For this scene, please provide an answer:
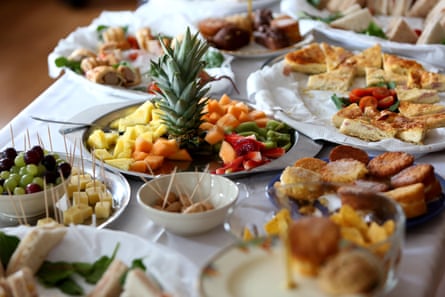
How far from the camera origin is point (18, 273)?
1173mm

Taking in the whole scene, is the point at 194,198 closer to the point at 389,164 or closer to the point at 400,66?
the point at 389,164

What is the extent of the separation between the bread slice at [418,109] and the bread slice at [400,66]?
307 millimetres

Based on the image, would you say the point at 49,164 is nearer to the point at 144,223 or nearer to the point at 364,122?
the point at 144,223

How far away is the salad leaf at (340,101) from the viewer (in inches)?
88.9

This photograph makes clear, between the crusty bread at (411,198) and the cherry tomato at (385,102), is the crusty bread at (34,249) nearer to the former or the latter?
the crusty bread at (411,198)

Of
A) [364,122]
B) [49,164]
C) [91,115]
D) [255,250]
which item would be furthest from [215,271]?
[91,115]

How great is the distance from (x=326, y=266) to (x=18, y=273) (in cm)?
57

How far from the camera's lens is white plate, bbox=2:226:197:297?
4.00ft

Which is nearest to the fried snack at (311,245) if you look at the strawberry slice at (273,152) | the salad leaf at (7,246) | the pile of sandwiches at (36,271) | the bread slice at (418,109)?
the pile of sandwiches at (36,271)

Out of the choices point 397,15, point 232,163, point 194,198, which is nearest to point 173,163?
point 232,163

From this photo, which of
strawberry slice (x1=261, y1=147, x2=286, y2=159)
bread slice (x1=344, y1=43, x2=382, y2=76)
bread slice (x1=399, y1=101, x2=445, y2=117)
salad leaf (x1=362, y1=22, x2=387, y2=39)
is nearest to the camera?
strawberry slice (x1=261, y1=147, x2=286, y2=159)

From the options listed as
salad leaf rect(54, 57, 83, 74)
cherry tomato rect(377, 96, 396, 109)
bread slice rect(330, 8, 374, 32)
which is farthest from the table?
bread slice rect(330, 8, 374, 32)

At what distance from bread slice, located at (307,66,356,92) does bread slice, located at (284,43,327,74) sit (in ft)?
0.38

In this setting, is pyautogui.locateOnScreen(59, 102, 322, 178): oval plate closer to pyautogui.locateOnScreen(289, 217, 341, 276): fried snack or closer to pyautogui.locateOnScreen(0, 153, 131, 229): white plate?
pyautogui.locateOnScreen(0, 153, 131, 229): white plate
